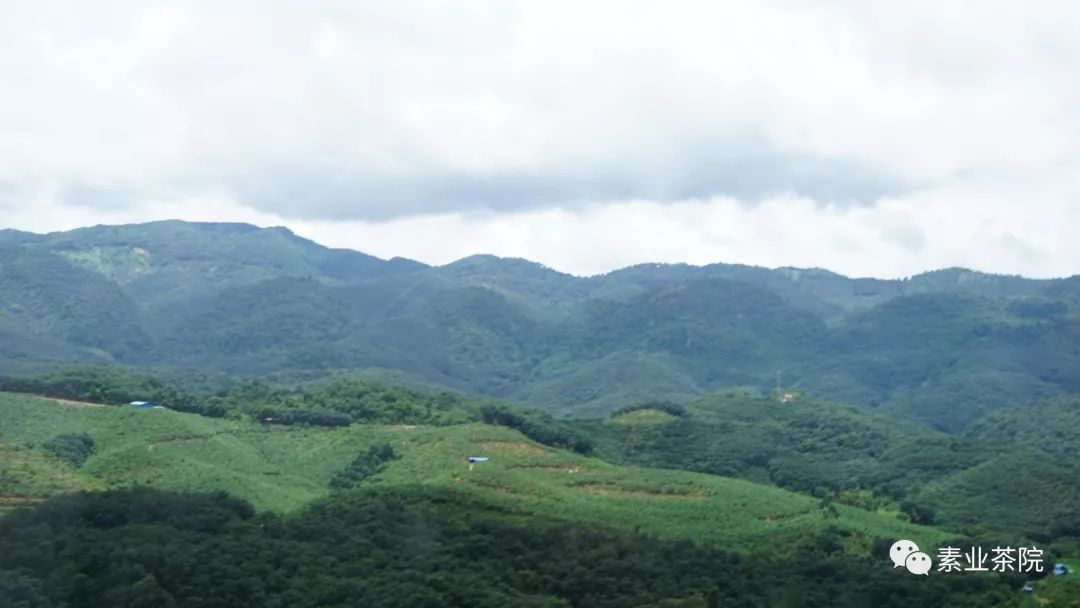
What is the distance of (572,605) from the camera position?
146 feet

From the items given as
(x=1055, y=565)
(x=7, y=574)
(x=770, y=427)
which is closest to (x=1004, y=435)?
(x=770, y=427)

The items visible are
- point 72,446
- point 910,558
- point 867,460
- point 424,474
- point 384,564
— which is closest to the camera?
point 384,564

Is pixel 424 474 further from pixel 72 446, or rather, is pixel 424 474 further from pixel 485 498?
pixel 72 446

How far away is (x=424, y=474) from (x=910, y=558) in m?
28.1

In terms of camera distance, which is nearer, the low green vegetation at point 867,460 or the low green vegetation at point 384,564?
the low green vegetation at point 384,564

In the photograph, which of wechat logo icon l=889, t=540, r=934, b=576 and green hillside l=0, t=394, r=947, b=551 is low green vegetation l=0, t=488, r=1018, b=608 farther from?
green hillside l=0, t=394, r=947, b=551

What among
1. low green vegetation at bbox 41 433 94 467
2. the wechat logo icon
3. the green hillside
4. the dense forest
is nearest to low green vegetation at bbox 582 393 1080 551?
the dense forest

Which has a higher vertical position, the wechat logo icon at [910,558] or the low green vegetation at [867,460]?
the low green vegetation at [867,460]

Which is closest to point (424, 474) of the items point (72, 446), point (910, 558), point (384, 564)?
point (72, 446)

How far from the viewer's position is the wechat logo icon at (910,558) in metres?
51.8

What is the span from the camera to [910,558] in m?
53.0

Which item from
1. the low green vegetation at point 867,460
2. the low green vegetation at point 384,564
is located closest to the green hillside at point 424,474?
the low green vegetation at point 384,564

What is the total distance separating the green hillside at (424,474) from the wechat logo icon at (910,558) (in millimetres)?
3870

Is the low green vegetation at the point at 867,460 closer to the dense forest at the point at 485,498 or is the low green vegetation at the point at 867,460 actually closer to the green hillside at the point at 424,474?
the dense forest at the point at 485,498
